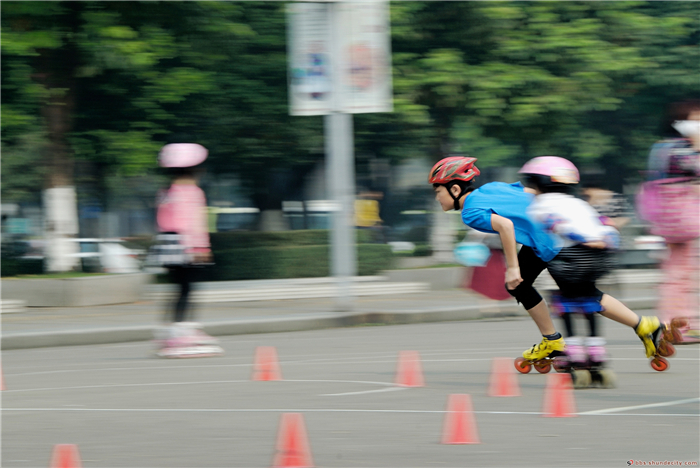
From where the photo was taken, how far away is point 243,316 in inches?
573

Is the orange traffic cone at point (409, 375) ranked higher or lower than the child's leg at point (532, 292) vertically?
lower

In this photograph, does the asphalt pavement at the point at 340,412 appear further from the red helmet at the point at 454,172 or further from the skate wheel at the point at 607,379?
the red helmet at the point at 454,172

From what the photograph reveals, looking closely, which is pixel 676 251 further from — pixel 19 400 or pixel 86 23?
pixel 86 23

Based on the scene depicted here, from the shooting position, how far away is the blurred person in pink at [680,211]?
845 cm

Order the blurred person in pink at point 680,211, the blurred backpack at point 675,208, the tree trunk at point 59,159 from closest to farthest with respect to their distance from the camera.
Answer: the blurred person in pink at point 680,211 < the blurred backpack at point 675,208 < the tree trunk at point 59,159

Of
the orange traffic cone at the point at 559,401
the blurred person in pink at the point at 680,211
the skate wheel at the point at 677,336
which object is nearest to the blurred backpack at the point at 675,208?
the blurred person in pink at the point at 680,211

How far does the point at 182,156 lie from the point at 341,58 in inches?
172

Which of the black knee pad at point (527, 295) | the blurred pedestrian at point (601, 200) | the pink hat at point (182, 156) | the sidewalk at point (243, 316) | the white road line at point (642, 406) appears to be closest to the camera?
the white road line at point (642, 406)

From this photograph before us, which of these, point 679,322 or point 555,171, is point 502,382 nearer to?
point 555,171

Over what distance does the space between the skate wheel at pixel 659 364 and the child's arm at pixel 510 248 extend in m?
1.42

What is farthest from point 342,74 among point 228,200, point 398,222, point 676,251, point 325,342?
point 228,200

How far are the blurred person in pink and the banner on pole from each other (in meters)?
5.67

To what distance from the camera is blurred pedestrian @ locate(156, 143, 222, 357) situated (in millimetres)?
10023

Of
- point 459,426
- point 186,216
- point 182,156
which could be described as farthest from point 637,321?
point 182,156
